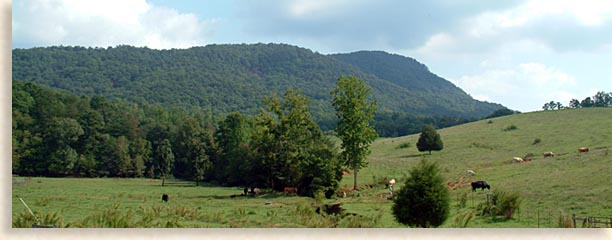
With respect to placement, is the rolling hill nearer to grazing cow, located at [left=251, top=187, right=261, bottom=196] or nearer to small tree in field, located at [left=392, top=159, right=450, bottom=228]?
small tree in field, located at [left=392, top=159, right=450, bottom=228]

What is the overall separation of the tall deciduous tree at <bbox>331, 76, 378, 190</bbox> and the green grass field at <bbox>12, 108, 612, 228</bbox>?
2030 mm

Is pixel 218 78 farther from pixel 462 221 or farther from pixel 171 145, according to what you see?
pixel 462 221

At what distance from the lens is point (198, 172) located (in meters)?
54.9

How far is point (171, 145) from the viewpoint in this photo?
208ft

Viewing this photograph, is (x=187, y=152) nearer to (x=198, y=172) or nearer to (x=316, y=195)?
(x=198, y=172)

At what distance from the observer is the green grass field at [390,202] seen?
18547 millimetres

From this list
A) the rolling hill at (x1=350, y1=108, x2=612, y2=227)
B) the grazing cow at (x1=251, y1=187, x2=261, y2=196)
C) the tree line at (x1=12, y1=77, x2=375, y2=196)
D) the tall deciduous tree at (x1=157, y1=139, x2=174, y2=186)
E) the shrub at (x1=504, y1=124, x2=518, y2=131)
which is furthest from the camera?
the tall deciduous tree at (x1=157, y1=139, x2=174, y2=186)

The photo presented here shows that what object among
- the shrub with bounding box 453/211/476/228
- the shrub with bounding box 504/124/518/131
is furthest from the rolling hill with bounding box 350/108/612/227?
the shrub with bounding box 504/124/518/131

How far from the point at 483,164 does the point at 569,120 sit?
1062 inches

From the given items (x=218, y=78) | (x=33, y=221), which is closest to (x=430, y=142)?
(x=33, y=221)

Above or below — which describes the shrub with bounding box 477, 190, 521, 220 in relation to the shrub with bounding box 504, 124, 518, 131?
below

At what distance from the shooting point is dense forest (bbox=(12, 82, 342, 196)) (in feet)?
119

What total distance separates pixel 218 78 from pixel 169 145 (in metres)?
80.0

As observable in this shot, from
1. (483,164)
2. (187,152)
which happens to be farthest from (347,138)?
(187,152)
